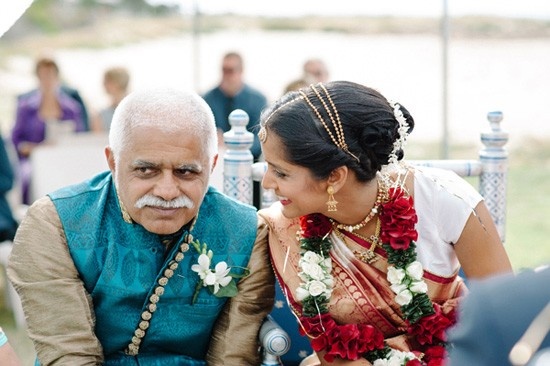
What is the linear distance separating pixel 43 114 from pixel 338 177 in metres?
5.85

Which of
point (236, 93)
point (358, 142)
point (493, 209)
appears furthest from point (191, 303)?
point (236, 93)

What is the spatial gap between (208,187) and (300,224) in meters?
0.37

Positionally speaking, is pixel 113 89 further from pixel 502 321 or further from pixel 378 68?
pixel 502 321

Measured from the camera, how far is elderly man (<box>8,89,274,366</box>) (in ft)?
10.9

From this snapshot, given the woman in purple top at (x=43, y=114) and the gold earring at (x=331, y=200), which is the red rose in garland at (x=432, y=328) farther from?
the woman in purple top at (x=43, y=114)

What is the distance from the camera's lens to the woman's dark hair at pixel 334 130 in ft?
10.7

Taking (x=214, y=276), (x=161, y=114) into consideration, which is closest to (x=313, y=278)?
(x=214, y=276)

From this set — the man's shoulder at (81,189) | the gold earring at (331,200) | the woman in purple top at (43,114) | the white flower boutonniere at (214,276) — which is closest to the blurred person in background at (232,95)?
the woman in purple top at (43,114)

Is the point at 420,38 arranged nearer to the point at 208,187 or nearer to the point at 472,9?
the point at 472,9

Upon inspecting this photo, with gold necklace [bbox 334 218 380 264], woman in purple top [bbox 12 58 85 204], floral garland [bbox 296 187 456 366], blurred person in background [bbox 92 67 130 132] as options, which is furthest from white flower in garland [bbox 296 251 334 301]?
blurred person in background [bbox 92 67 130 132]

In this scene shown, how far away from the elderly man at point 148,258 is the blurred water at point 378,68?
1000cm

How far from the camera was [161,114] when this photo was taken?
3303mm

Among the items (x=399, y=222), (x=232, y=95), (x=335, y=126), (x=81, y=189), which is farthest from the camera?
(x=232, y=95)

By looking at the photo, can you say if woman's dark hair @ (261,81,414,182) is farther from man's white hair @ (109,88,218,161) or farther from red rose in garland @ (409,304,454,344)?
red rose in garland @ (409,304,454,344)
